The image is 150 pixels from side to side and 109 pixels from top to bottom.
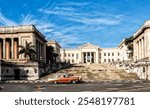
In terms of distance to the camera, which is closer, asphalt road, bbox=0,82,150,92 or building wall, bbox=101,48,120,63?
asphalt road, bbox=0,82,150,92

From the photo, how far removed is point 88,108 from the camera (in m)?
4.42

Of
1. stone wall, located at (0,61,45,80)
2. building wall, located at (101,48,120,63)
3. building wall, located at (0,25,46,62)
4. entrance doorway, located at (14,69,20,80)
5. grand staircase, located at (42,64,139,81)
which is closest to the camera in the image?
grand staircase, located at (42,64,139,81)

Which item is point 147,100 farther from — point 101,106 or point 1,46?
point 1,46

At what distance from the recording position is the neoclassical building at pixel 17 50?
61344mm

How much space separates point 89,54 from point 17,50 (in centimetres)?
9859

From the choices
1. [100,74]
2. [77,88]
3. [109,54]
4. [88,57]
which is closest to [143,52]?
[100,74]

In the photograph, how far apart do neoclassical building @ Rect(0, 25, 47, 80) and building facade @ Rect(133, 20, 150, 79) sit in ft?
67.7

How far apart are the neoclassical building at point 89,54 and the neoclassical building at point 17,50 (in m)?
80.7

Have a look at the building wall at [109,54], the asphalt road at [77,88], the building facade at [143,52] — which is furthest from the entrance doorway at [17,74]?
the building wall at [109,54]

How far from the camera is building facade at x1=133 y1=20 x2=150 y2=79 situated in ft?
204

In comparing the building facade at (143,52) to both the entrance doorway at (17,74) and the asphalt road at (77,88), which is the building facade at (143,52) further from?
the asphalt road at (77,88)

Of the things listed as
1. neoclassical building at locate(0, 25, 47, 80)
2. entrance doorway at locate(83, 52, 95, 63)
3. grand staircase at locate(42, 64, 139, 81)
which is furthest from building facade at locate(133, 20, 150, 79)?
entrance doorway at locate(83, 52, 95, 63)

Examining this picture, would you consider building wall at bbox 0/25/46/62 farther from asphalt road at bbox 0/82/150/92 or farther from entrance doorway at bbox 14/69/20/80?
asphalt road at bbox 0/82/150/92

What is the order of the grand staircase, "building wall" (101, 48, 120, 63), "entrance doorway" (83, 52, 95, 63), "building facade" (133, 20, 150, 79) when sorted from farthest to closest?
1. "building wall" (101, 48, 120, 63)
2. "entrance doorway" (83, 52, 95, 63)
3. "building facade" (133, 20, 150, 79)
4. the grand staircase
